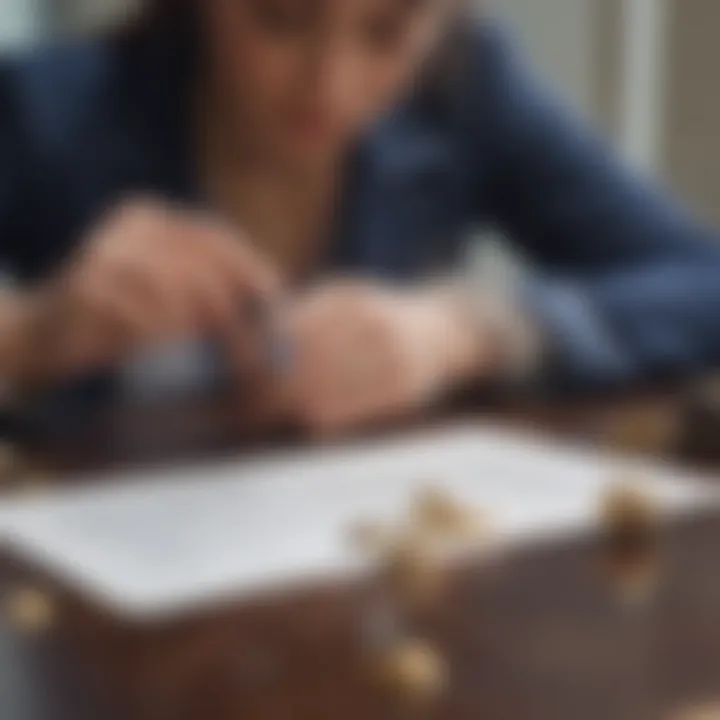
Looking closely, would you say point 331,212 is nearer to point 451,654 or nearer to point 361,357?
point 361,357

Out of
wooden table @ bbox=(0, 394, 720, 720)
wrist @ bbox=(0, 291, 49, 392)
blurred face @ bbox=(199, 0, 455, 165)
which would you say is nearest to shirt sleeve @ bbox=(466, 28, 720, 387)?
blurred face @ bbox=(199, 0, 455, 165)

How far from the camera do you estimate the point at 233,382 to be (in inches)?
40.0

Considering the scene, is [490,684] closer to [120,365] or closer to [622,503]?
[622,503]

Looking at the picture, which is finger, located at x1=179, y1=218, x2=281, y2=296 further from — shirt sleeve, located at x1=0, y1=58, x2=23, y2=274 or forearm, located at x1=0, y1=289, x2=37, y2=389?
shirt sleeve, located at x1=0, y1=58, x2=23, y2=274

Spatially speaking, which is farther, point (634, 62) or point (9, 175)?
point (634, 62)

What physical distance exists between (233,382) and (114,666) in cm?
51

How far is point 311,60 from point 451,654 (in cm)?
62

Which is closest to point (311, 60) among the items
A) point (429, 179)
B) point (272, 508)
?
point (429, 179)

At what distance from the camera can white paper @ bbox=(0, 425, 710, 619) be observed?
61cm

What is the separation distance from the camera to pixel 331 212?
128 cm

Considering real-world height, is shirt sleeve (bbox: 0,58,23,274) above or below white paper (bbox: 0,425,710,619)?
above

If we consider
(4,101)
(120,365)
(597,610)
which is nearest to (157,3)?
(4,101)

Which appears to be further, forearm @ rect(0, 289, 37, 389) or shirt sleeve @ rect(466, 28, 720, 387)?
shirt sleeve @ rect(466, 28, 720, 387)

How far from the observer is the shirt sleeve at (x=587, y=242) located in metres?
1.08
